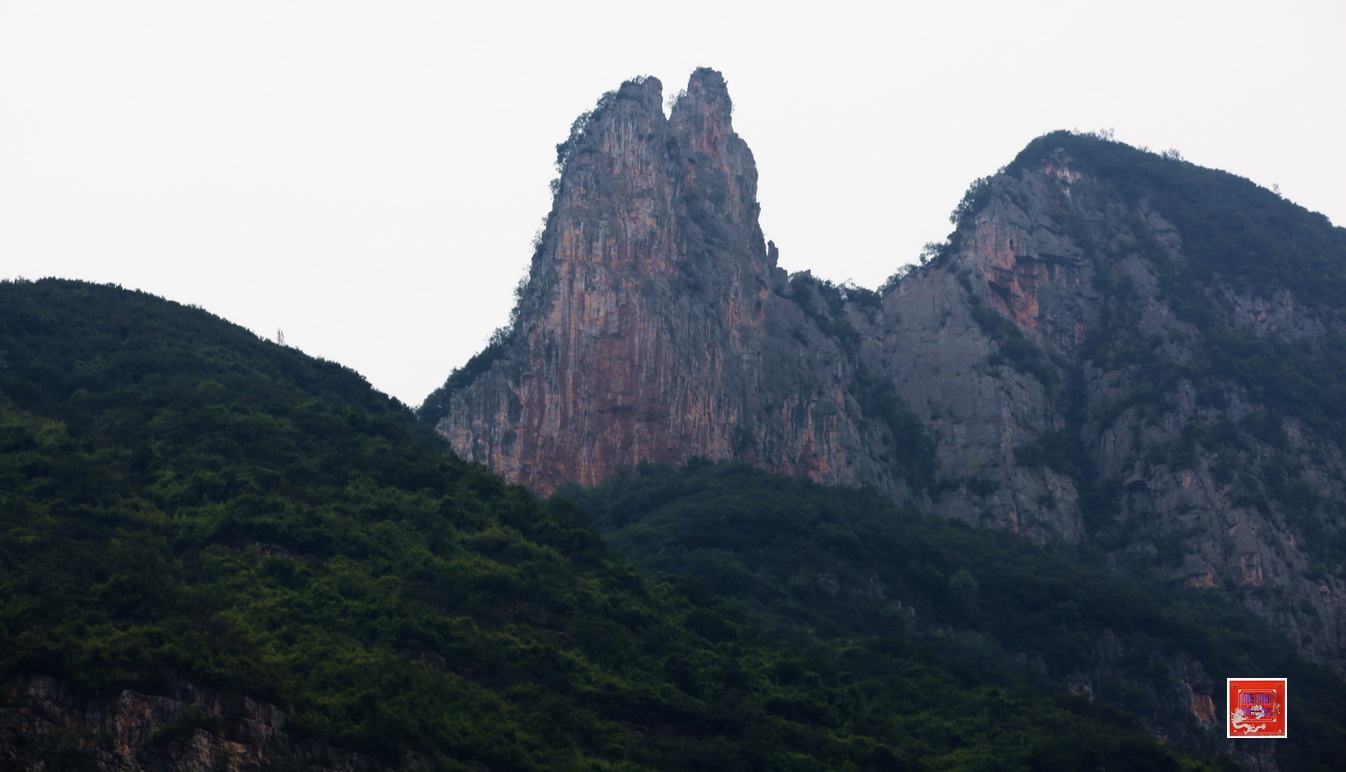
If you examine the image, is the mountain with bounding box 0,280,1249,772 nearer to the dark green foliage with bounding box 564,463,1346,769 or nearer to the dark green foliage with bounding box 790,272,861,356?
the dark green foliage with bounding box 564,463,1346,769

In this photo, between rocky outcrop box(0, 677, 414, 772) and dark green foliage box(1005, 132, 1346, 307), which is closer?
rocky outcrop box(0, 677, 414, 772)

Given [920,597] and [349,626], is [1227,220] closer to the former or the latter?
[920,597]

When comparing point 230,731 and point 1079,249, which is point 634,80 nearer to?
point 1079,249

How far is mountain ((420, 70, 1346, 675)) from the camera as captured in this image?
8319 centimetres

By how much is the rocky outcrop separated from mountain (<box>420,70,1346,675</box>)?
45.1 m

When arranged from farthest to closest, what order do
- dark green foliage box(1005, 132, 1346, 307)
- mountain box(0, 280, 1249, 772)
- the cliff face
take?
dark green foliage box(1005, 132, 1346, 307) → the cliff face → mountain box(0, 280, 1249, 772)

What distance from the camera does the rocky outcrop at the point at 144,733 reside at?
107 ft

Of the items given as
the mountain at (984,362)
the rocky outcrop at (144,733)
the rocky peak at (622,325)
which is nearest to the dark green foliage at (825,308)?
the mountain at (984,362)
